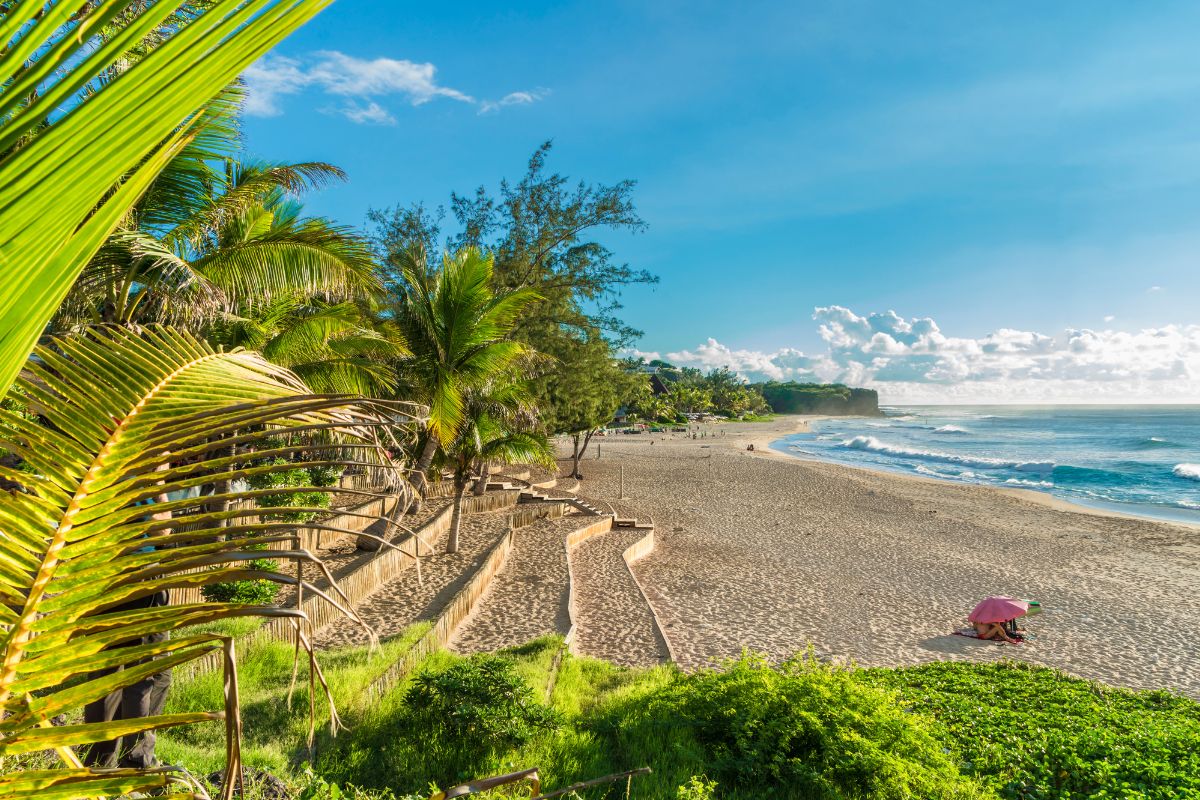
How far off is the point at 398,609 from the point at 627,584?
15.9 ft

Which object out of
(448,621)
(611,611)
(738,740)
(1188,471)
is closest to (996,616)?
(611,611)

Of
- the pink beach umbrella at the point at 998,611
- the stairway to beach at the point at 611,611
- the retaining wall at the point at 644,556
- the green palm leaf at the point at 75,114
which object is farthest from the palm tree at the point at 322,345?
the pink beach umbrella at the point at 998,611

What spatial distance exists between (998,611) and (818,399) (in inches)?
6788

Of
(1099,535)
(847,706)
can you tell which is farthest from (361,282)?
(1099,535)

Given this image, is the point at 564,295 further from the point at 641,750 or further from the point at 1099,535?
the point at 1099,535

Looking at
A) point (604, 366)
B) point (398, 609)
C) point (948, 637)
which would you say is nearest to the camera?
point (398, 609)

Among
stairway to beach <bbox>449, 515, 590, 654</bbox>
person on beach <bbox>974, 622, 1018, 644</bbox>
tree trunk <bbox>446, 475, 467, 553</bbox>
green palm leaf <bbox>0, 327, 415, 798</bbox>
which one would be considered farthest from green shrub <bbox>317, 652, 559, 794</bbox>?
person on beach <bbox>974, 622, 1018, 644</bbox>

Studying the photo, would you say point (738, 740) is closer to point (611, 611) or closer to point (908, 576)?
point (611, 611)

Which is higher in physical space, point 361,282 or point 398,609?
point 361,282

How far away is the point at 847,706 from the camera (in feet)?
18.6

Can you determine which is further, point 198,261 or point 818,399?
point 818,399

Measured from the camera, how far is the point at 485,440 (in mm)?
13852

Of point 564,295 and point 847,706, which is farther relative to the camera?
point 564,295

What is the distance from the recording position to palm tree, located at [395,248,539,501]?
1169 centimetres
